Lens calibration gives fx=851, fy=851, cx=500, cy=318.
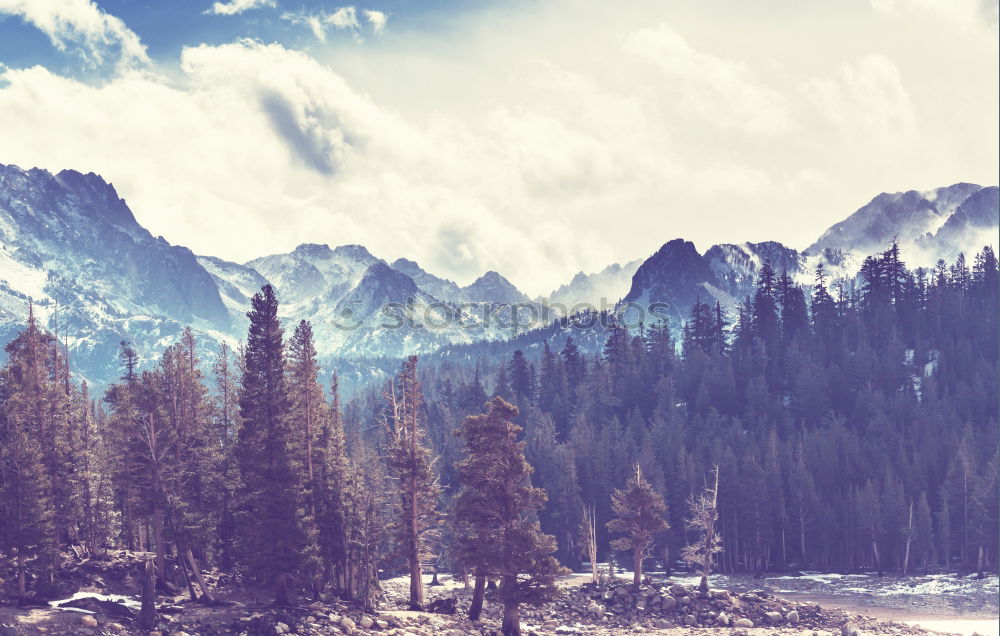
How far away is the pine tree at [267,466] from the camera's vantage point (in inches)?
1875

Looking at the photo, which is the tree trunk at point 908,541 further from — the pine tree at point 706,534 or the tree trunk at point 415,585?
the tree trunk at point 415,585

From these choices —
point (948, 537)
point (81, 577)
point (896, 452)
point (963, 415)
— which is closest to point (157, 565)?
point (81, 577)

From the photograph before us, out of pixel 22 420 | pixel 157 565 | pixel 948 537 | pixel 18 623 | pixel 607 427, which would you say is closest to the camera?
pixel 18 623

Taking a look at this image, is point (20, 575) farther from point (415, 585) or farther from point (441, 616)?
point (441, 616)

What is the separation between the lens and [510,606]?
155ft

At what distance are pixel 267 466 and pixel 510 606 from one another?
625 inches

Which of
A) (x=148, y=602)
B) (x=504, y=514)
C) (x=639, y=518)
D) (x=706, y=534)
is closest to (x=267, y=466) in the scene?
(x=148, y=602)

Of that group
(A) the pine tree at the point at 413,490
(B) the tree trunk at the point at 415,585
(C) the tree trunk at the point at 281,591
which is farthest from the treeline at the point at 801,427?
(C) the tree trunk at the point at 281,591

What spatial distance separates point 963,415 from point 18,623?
361 feet

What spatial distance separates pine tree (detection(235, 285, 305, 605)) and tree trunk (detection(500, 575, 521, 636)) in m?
11.7

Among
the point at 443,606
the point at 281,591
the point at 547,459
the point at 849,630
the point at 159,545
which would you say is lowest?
the point at 849,630

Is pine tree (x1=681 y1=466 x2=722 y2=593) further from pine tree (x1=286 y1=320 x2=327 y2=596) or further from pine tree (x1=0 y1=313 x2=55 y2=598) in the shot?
pine tree (x1=0 y1=313 x2=55 y2=598)

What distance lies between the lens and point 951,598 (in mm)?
72438

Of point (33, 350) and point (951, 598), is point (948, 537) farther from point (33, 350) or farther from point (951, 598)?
point (33, 350)
